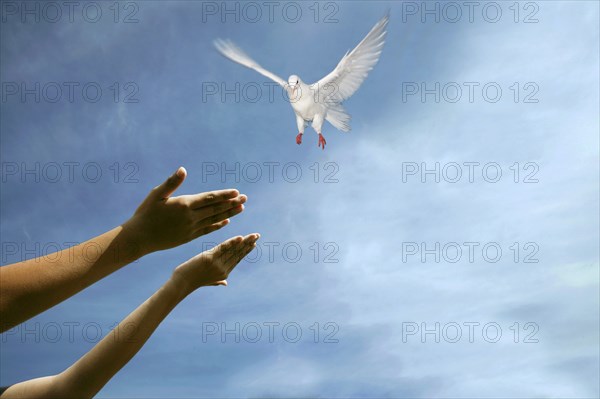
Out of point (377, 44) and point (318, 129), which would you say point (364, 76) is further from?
point (318, 129)

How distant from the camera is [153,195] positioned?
3271 millimetres

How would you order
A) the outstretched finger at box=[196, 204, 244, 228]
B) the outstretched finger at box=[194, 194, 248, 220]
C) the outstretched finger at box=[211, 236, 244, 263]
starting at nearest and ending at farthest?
the outstretched finger at box=[194, 194, 248, 220]
the outstretched finger at box=[196, 204, 244, 228]
the outstretched finger at box=[211, 236, 244, 263]

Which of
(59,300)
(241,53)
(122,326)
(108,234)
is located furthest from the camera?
(241,53)

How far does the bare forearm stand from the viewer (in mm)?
2648

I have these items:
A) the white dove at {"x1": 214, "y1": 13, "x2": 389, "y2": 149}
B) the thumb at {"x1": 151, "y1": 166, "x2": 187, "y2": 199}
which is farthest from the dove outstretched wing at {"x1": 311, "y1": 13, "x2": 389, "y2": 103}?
the thumb at {"x1": 151, "y1": 166, "x2": 187, "y2": 199}

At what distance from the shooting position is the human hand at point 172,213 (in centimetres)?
325

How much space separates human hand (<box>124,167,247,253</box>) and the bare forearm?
0.53 feet

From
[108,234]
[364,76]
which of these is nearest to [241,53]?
[364,76]

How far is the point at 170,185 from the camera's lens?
3.24m

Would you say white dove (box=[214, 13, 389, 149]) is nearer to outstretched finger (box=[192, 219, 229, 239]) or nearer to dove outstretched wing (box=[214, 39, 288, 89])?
dove outstretched wing (box=[214, 39, 288, 89])

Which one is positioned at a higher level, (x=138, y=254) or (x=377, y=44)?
(x=377, y=44)

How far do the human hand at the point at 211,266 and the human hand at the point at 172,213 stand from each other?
1.13 feet

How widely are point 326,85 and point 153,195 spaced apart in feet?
29.6

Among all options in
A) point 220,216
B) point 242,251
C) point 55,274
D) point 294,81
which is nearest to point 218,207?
point 220,216
